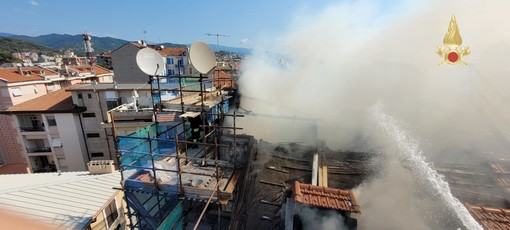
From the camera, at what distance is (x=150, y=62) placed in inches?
345

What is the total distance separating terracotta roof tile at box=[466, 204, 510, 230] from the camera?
427 centimetres

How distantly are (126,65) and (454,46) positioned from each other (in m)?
42.8

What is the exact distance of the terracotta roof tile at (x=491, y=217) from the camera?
14.0 ft

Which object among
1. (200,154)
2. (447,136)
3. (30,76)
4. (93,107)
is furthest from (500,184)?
(30,76)

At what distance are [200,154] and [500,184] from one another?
8.54 meters

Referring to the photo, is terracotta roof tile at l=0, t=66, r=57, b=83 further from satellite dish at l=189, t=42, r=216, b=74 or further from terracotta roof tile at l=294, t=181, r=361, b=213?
terracotta roof tile at l=294, t=181, r=361, b=213

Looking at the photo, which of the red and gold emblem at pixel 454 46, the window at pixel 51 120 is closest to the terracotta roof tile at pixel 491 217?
the red and gold emblem at pixel 454 46

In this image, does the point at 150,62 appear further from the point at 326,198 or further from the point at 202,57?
the point at 326,198

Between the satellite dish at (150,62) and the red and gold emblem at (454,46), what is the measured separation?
33.3 feet

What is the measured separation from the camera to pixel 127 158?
790cm

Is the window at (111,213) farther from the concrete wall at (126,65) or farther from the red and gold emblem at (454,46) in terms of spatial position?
the concrete wall at (126,65)

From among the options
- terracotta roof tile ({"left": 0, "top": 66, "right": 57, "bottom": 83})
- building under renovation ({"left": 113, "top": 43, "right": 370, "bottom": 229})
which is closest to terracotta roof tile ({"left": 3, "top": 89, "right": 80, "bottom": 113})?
terracotta roof tile ({"left": 0, "top": 66, "right": 57, "bottom": 83})

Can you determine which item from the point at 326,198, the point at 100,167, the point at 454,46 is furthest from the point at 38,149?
the point at 454,46

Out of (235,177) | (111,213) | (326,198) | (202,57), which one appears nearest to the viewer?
(326,198)
